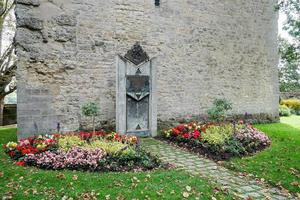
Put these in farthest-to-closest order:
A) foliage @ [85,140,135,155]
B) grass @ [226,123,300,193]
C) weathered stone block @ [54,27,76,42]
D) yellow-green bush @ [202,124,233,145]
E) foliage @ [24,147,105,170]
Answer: weathered stone block @ [54,27,76,42]
yellow-green bush @ [202,124,233,145]
foliage @ [85,140,135,155]
foliage @ [24,147,105,170]
grass @ [226,123,300,193]

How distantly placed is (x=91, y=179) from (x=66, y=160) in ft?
3.27

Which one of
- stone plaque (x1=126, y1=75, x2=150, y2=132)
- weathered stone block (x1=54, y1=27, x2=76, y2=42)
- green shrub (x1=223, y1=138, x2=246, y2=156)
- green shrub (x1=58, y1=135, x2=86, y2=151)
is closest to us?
green shrub (x1=58, y1=135, x2=86, y2=151)

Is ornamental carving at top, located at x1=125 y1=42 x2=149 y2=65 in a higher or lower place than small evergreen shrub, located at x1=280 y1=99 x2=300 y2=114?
higher

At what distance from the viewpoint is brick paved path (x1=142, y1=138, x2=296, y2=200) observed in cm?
472

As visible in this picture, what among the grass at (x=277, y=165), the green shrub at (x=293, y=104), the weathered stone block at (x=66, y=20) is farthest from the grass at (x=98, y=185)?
the green shrub at (x=293, y=104)

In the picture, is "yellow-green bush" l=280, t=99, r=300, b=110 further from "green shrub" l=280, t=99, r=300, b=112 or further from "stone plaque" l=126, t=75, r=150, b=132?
"stone plaque" l=126, t=75, r=150, b=132

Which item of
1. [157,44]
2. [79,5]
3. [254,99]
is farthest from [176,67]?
[254,99]

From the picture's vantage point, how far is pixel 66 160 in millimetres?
5539

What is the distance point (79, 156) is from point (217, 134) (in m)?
3.84

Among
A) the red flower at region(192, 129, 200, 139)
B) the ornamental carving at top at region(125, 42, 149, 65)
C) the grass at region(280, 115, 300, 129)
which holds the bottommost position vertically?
the grass at region(280, 115, 300, 129)

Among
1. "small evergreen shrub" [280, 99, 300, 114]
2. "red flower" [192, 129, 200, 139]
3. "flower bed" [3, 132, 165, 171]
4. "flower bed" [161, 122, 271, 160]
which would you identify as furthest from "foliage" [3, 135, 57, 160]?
"small evergreen shrub" [280, 99, 300, 114]

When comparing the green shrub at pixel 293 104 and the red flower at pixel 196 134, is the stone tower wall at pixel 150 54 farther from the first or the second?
the green shrub at pixel 293 104

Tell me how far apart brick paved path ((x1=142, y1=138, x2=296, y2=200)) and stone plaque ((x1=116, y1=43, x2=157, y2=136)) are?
123 centimetres

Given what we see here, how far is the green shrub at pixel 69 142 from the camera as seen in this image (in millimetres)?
6412
